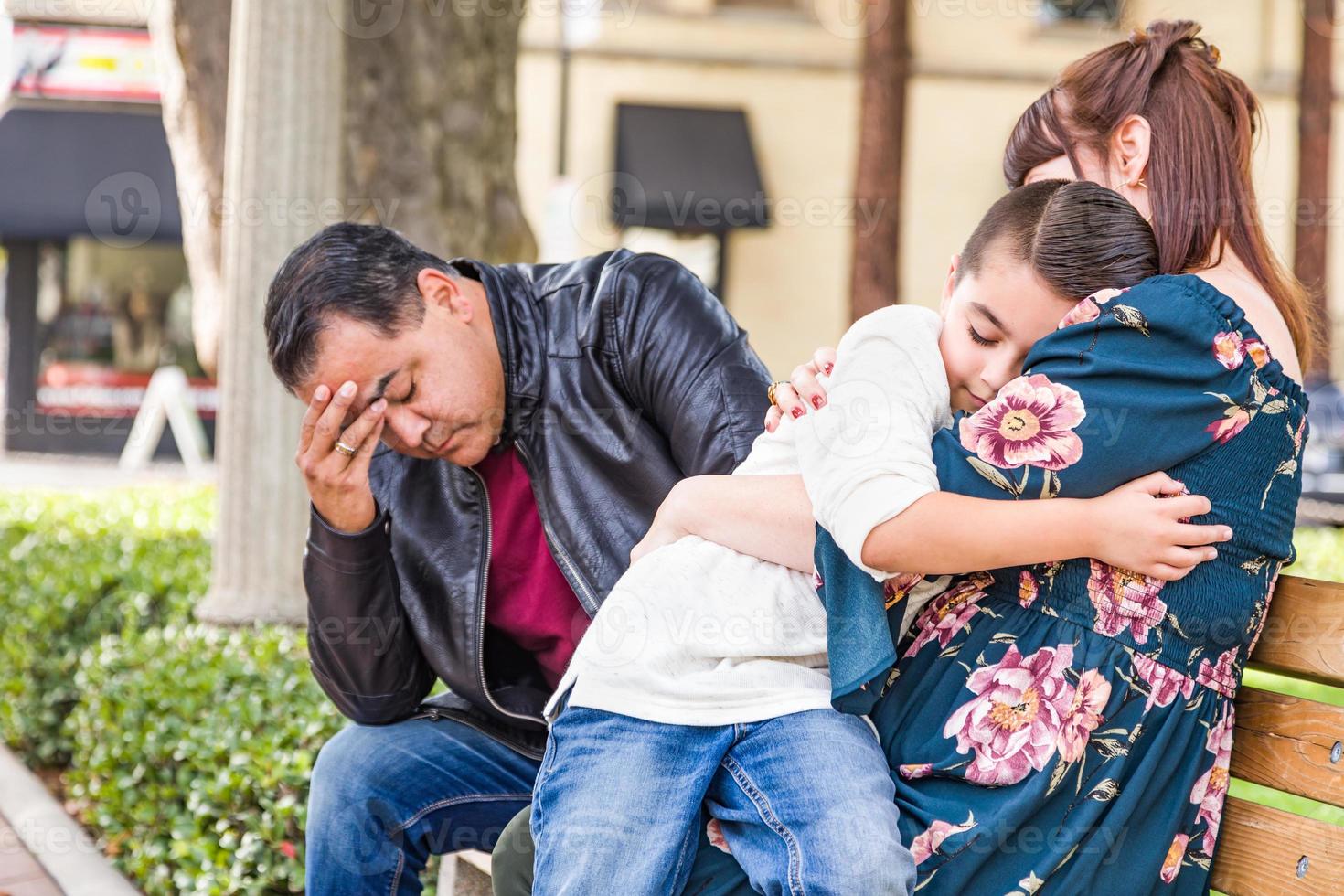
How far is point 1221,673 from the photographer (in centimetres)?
189

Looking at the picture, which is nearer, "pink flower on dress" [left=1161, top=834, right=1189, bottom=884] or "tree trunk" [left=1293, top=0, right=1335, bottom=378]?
"pink flower on dress" [left=1161, top=834, right=1189, bottom=884]

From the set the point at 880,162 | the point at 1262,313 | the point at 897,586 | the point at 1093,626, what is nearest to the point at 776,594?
the point at 897,586

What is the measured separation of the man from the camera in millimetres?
2561

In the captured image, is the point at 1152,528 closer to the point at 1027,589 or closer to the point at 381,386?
the point at 1027,589

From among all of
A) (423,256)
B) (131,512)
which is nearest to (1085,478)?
(423,256)

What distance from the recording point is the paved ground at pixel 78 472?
13.9m

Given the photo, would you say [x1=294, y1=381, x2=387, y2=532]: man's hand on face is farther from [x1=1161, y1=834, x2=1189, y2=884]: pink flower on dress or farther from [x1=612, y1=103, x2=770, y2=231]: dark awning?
[x1=612, y1=103, x2=770, y2=231]: dark awning

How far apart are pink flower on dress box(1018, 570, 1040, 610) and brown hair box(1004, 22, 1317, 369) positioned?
475 mm

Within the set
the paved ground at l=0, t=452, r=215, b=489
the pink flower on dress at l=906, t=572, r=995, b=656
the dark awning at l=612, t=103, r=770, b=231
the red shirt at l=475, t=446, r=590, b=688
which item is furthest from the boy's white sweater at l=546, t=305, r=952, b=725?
the dark awning at l=612, t=103, r=770, b=231

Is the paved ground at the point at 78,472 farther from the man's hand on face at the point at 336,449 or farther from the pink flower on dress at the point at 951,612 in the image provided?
the pink flower on dress at the point at 951,612

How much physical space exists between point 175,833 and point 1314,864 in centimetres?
284

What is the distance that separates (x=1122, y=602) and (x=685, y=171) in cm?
1406

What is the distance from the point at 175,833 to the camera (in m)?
3.70

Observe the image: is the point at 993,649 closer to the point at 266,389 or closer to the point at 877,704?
the point at 877,704
